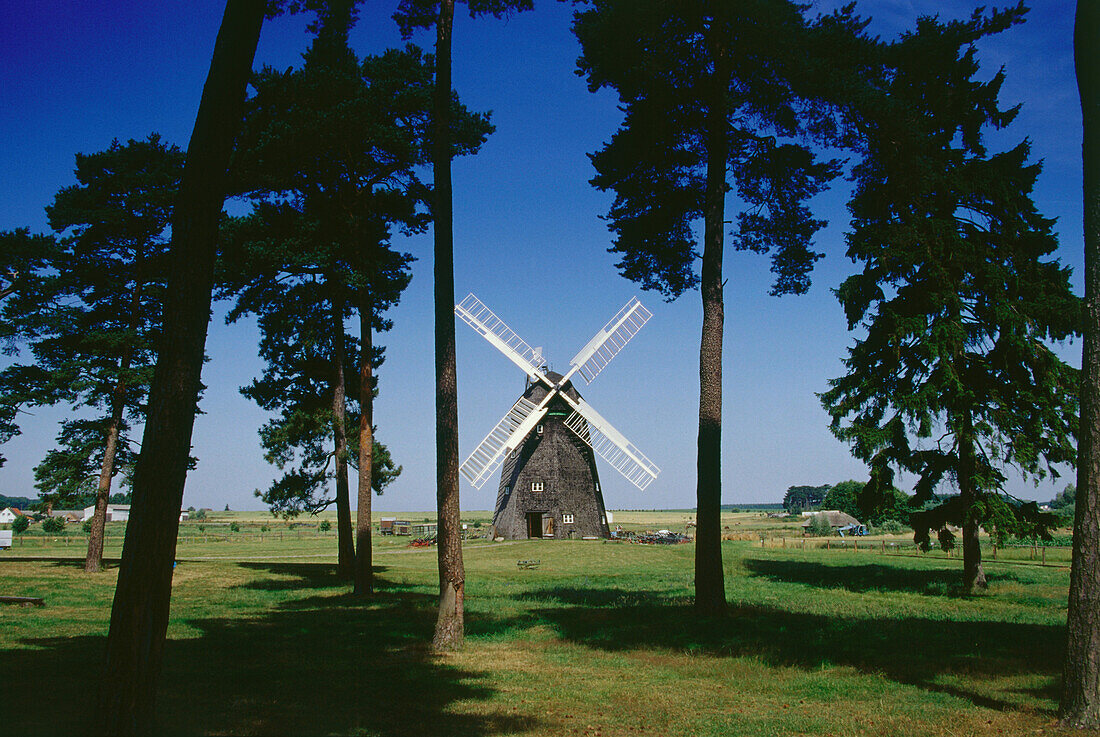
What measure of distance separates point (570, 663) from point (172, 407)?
22.4 ft

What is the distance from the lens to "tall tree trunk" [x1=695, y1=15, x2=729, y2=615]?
522 inches

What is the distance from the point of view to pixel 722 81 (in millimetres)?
14305

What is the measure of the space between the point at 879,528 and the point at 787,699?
261 feet

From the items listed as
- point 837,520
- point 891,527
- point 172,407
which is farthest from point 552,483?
point 837,520

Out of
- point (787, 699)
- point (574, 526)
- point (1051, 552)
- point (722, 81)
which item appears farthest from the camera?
point (574, 526)

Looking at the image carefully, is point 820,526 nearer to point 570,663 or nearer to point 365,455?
point 365,455

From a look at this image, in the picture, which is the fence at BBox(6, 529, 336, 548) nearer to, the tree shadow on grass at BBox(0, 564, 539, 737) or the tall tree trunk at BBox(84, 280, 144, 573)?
the tall tree trunk at BBox(84, 280, 144, 573)

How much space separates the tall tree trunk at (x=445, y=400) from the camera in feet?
36.4

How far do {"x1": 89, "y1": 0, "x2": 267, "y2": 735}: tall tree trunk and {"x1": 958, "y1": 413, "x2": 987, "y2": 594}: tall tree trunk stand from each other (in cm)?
1923

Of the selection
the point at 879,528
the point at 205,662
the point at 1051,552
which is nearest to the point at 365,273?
the point at 205,662

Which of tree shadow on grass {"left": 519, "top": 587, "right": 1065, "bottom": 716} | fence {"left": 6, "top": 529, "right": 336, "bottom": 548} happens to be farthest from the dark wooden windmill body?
tree shadow on grass {"left": 519, "top": 587, "right": 1065, "bottom": 716}

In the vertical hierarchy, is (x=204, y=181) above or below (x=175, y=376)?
above

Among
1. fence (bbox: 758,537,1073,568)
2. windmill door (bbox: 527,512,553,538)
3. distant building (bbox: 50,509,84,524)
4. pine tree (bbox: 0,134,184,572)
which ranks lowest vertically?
fence (bbox: 758,537,1073,568)

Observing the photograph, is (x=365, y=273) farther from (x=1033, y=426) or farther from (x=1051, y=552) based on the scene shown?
(x=1051, y=552)
